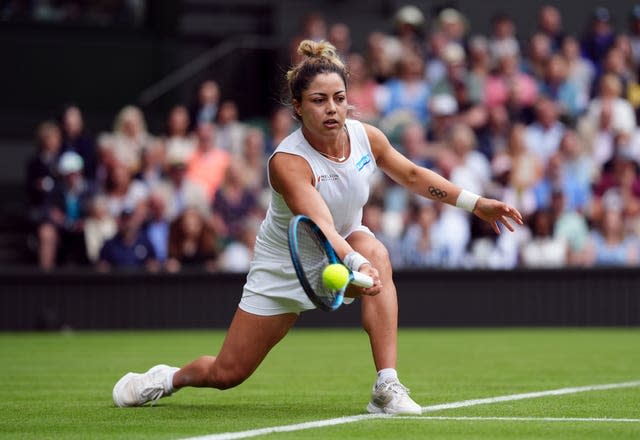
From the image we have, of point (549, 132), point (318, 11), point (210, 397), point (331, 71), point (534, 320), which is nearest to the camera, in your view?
point (331, 71)

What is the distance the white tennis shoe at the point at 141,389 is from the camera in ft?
24.1

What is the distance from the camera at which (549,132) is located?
56.1 feet

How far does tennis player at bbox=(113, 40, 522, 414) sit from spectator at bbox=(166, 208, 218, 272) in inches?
332

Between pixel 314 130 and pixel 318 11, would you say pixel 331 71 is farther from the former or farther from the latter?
pixel 318 11

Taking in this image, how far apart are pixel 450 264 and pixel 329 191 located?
9325mm

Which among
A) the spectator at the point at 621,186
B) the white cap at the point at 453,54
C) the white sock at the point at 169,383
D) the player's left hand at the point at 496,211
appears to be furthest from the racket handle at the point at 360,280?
the white cap at the point at 453,54

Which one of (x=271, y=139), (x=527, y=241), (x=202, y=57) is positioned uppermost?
(x=202, y=57)

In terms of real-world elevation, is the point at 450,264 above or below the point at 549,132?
below

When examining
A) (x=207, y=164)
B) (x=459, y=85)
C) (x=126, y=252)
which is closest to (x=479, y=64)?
(x=459, y=85)

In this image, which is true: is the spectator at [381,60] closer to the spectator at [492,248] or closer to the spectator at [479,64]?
the spectator at [479,64]

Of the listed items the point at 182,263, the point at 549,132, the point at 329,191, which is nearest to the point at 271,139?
the point at 182,263

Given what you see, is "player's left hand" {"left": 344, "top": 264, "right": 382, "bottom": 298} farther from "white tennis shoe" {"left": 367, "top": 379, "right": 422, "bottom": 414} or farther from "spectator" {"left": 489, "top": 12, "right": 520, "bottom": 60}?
"spectator" {"left": 489, "top": 12, "right": 520, "bottom": 60}

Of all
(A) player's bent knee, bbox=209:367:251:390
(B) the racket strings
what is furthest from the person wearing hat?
(B) the racket strings

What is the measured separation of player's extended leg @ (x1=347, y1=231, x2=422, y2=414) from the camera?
666 centimetres
